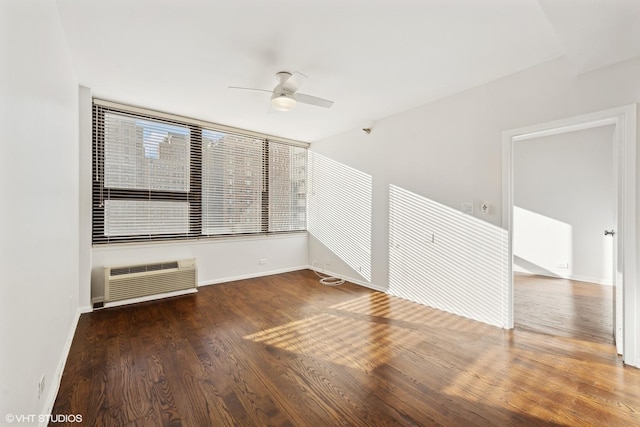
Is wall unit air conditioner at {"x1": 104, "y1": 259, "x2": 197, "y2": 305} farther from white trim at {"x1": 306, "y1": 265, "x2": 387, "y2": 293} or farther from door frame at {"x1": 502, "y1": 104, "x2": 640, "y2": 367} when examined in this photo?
door frame at {"x1": 502, "y1": 104, "x2": 640, "y2": 367}

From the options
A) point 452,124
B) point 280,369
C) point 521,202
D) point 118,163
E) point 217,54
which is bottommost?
point 280,369

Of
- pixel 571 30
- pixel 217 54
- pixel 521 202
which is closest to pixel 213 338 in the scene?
pixel 217 54

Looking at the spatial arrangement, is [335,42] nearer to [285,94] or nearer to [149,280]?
[285,94]

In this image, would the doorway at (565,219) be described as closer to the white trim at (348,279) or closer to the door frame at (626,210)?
the door frame at (626,210)

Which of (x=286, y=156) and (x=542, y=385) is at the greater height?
(x=286, y=156)

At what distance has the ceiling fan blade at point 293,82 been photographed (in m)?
2.47

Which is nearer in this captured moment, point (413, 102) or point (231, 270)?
point (413, 102)

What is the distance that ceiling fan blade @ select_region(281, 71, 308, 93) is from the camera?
8.11 feet

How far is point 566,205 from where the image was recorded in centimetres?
491

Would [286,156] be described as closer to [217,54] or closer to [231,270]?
[231,270]

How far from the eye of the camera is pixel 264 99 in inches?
134

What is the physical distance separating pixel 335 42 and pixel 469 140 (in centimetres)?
188

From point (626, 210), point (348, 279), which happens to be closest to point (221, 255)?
point (348, 279)

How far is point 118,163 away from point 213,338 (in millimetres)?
2655
